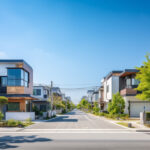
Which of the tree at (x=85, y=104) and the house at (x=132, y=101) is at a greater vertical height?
the house at (x=132, y=101)

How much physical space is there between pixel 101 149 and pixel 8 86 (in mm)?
23245

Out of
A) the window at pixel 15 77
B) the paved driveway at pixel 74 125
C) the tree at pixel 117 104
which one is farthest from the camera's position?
the tree at pixel 117 104

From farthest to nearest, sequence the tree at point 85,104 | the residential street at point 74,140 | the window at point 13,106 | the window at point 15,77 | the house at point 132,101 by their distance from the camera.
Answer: the tree at point 85,104, the house at point 132,101, the window at point 15,77, the window at point 13,106, the residential street at point 74,140

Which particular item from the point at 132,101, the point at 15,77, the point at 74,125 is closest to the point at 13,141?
the point at 74,125

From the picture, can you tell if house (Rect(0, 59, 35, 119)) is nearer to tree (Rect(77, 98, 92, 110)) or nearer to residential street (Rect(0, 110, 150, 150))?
residential street (Rect(0, 110, 150, 150))

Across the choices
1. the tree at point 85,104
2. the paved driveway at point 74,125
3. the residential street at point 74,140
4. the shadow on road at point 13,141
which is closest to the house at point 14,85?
the paved driveway at point 74,125

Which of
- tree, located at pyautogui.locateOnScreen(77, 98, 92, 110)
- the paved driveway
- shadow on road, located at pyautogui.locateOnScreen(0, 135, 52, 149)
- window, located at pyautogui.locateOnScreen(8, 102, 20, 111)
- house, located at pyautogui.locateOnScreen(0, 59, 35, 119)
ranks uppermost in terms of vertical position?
house, located at pyautogui.locateOnScreen(0, 59, 35, 119)

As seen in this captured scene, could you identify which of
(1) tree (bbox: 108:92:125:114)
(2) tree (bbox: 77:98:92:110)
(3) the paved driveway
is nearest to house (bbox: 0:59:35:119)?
(3) the paved driveway

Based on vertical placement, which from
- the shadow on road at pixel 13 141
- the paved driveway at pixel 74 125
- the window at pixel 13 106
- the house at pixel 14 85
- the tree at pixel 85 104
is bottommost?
the tree at pixel 85 104

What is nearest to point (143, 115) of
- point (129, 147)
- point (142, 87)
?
point (142, 87)

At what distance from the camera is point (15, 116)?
94.0 feet

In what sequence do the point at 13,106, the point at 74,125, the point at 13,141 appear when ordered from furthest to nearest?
1. the point at 13,106
2. the point at 74,125
3. the point at 13,141

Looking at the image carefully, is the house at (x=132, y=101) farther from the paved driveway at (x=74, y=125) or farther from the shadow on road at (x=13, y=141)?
the shadow on road at (x=13, y=141)

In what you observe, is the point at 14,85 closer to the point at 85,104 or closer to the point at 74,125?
the point at 74,125
